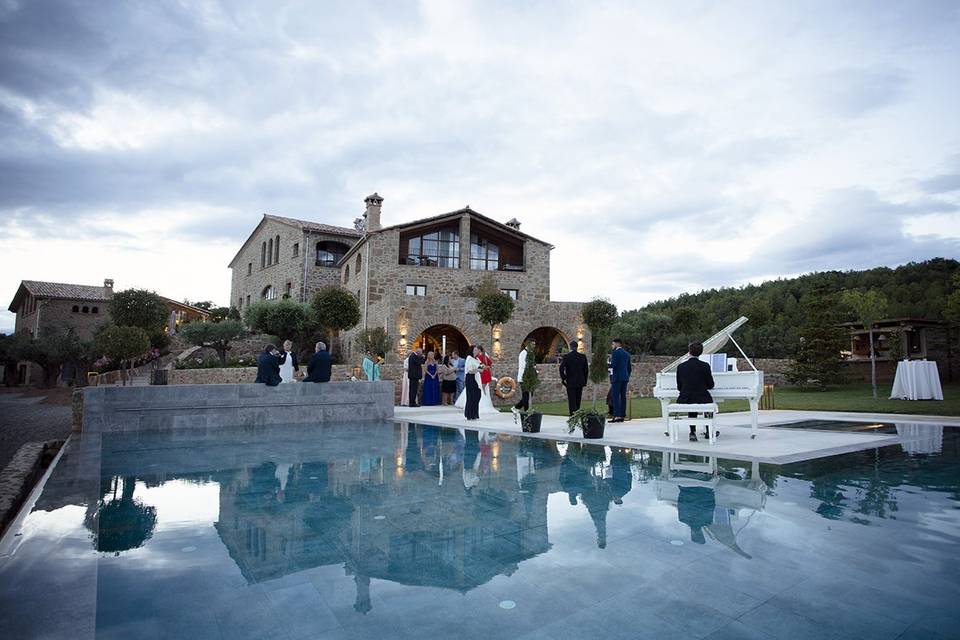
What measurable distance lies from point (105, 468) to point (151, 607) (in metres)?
4.63

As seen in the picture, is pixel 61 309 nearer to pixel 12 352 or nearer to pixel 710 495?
pixel 12 352

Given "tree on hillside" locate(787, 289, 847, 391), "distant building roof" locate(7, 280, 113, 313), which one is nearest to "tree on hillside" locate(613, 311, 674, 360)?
"tree on hillside" locate(787, 289, 847, 391)

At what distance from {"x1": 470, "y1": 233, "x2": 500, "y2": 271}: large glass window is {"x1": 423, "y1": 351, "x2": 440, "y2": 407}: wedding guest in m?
15.3

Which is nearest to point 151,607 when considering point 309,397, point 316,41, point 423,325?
point 309,397

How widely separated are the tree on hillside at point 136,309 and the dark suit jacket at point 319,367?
71.8 ft

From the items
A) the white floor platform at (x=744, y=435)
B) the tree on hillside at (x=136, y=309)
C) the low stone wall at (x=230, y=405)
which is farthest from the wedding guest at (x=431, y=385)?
the tree on hillside at (x=136, y=309)

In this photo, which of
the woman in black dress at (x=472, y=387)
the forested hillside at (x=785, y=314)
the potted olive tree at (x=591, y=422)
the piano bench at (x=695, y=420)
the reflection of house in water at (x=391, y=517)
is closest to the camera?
the reflection of house in water at (x=391, y=517)

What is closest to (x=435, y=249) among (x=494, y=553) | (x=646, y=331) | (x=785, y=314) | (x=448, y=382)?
(x=448, y=382)

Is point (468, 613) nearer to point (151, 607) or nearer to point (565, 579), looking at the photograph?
point (565, 579)

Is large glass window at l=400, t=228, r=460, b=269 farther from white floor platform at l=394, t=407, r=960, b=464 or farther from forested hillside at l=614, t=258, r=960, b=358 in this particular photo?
white floor platform at l=394, t=407, r=960, b=464

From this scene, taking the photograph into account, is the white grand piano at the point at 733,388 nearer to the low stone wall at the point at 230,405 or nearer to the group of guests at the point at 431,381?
the low stone wall at the point at 230,405

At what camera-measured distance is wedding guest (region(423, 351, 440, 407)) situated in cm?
1592

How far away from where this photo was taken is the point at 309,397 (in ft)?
37.6

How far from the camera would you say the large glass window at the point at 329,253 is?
114 feet
